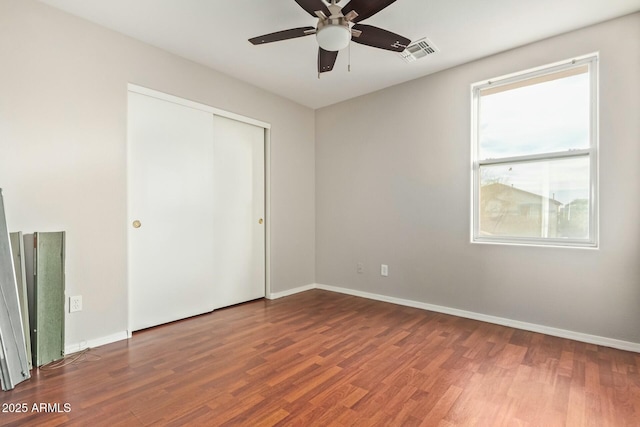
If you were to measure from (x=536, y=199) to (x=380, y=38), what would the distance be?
2149 mm

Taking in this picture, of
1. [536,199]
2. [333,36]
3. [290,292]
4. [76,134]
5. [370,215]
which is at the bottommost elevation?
[290,292]

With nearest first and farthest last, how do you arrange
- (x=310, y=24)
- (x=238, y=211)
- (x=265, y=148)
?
(x=310, y=24)
(x=238, y=211)
(x=265, y=148)

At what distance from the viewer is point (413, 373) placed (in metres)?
2.15

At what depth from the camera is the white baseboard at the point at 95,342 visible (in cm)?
244

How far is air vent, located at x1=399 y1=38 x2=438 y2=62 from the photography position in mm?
2883

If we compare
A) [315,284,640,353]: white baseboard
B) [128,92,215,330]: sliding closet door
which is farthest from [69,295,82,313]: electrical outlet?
[315,284,640,353]: white baseboard

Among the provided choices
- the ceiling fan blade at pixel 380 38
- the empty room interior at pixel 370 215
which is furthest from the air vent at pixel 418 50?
the ceiling fan blade at pixel 380 38

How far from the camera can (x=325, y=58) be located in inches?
97.8

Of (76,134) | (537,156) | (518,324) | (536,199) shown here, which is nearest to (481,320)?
(518,324)

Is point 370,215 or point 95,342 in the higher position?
point 370,215

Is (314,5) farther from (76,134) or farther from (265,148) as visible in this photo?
(265,148)

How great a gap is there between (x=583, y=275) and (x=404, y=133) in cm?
228

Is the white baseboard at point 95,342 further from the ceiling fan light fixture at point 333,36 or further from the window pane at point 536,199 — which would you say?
the window pane at point 536,199

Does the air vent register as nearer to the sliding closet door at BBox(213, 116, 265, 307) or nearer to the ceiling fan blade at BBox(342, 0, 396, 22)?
the ceiling fan blade at BBox(342, 0, 396, 22)
